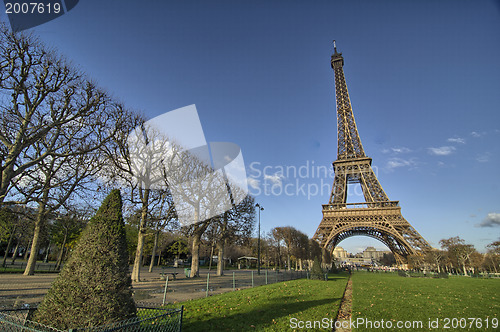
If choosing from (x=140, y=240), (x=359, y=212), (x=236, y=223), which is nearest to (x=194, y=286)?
(x=140, y=240)

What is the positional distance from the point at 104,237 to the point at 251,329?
4.48 metres

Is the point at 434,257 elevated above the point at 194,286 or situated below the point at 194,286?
above

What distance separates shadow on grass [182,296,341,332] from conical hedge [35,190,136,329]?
2863mm

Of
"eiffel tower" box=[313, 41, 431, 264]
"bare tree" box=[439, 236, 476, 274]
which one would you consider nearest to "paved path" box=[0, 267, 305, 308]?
"eiffel tower" box=[313, 41, 431, 264]

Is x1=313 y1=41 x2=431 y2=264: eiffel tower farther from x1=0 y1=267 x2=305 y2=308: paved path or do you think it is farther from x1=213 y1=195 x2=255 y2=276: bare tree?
x1=0 y1=267 x2=305 y2=308: paved path

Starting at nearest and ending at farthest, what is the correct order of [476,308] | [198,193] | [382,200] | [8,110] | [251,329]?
[251,329] < [476,308] < [8,110] < [198,193] < [382,200]

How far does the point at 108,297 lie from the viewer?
14.6 feet

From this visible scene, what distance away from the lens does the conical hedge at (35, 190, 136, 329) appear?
14.1 feet

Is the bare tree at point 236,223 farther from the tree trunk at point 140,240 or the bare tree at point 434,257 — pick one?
the bare tree at point 434,257

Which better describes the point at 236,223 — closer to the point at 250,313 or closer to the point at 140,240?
the point at 140,240

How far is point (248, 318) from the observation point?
7.82 metres

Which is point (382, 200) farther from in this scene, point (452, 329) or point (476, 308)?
point (452, 329)

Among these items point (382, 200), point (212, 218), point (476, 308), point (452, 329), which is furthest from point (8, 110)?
point (382, 200)

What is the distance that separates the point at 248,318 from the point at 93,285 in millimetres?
5102
